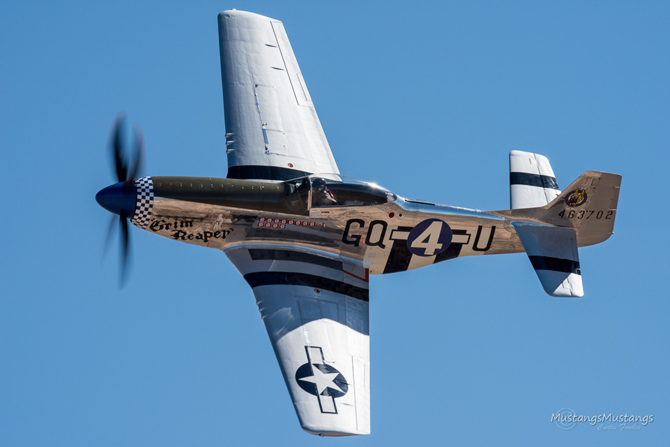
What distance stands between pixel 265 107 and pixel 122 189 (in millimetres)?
4488

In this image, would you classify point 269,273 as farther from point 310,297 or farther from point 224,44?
point 224,44

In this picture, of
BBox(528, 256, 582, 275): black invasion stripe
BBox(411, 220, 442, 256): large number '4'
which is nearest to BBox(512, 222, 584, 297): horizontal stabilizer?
BBox(528, 256, 582, 275): black invasion stripe

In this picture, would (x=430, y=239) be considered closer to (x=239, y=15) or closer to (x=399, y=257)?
Result: (x=399, y=257)

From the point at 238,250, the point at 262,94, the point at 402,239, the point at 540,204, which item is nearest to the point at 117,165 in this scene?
the point at 238,250

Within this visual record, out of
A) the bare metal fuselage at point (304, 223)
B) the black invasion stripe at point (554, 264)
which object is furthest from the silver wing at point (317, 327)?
the black invasion stripe at point (554, 264)

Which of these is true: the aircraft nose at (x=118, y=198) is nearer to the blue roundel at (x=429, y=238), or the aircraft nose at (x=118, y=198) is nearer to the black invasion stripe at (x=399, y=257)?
the black invasion stripe at (x=399, y=257)

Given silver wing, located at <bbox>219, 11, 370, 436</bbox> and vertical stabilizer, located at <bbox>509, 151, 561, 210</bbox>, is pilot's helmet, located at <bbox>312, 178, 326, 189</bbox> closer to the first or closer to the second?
silver wing, located at <bbox>219, 11, 370, 436</bbox>

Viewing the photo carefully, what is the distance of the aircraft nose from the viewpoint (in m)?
19.5

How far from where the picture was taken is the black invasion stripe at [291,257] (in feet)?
65.8

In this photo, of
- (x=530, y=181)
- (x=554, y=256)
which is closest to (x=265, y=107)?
(x=530, y=181)

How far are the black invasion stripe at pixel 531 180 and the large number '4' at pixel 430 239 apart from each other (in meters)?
2.50

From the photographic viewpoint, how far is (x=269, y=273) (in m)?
19.8

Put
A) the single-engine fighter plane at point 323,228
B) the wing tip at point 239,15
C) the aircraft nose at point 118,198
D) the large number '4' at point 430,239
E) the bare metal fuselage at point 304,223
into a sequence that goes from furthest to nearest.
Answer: the wing tip at point 239,15 < the large number '4' at point 430,239 < the bare metal fuselage at point 304,223 < the aircraft nose at point 118,198 < the single-engine fighter plane at point 323,228

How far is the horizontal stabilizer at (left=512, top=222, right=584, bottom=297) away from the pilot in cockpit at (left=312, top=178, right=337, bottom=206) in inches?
159
